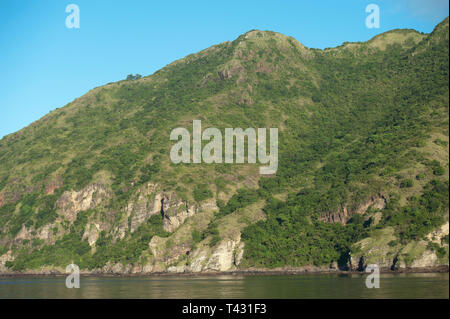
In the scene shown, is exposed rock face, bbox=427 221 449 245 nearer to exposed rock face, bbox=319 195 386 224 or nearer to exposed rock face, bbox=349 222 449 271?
exposed rock face, bbox=349 222 449 271

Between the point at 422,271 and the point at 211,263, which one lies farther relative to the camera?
the point at 211,263

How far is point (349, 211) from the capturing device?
165 m

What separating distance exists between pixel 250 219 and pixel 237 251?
14.7 m

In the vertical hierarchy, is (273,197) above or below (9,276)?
above

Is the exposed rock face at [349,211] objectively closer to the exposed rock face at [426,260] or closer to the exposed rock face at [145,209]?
the exposed rock face at [426,260]

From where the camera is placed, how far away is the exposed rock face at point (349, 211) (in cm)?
15525

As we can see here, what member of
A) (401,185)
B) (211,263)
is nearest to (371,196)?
(401,185)

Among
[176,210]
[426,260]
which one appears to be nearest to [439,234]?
[426,260]

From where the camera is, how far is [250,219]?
595ft
